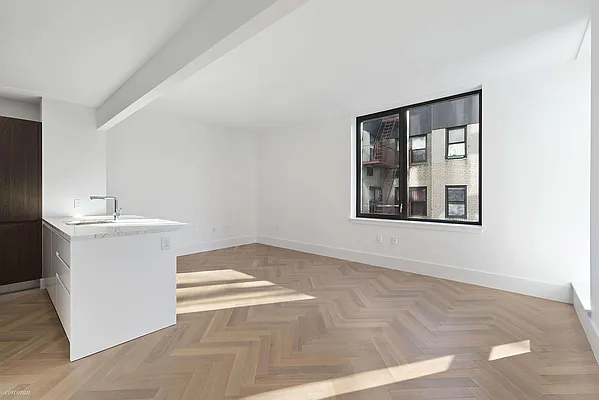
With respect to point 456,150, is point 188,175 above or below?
below

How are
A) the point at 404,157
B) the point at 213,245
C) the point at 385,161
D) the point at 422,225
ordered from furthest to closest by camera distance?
the point at 213,245, the point at 385,161, the point at 404,157, the point at 422,225

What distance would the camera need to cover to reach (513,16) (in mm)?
2402

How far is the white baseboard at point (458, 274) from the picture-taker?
3404mm

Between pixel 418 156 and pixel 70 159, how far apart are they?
15.2 feet

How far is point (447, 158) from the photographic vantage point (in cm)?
439

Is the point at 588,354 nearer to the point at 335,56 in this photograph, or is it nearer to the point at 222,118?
the point at 335,56

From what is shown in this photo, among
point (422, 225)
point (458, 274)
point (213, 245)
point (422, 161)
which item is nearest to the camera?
point (458, 274)

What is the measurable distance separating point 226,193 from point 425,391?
5.21m

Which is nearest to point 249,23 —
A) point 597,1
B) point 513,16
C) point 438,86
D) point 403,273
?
point 513,16

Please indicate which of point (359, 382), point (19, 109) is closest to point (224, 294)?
point (359, 382)

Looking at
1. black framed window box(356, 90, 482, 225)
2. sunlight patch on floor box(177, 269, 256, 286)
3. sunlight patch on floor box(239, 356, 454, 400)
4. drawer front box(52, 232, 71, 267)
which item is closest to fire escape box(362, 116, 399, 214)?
black framed window box(356, 90, 482, 225)

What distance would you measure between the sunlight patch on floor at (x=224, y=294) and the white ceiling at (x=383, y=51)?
2.38m

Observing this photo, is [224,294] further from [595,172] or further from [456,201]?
[595,172]

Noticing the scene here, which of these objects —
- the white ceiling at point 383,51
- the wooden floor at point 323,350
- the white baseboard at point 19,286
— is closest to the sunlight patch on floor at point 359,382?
the wooden floor at point 323,350
